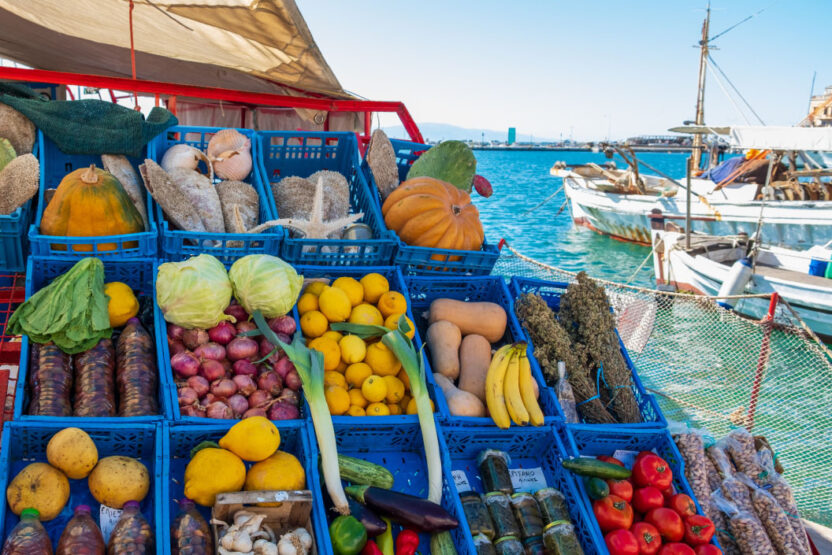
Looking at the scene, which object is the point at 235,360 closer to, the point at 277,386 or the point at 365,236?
the point at 277,386

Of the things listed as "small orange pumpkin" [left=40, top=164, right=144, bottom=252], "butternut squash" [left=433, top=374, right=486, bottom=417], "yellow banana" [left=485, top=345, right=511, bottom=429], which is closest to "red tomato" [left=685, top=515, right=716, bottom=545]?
"yellow banana" [left=485, top=345, right=511, bottom=429]

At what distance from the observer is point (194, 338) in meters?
2.79

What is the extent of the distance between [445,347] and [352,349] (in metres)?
0.61

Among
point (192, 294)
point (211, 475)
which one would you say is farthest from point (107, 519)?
point (192, 294)

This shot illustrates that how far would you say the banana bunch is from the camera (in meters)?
2.95

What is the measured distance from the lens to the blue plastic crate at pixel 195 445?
228cm

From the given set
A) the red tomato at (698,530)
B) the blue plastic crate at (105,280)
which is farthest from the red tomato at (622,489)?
the blue plastic crate at (105,280)

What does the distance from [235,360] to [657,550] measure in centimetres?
204

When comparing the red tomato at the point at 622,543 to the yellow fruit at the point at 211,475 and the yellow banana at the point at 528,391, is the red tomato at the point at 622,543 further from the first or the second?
the yellow fruit at the point at 211,475

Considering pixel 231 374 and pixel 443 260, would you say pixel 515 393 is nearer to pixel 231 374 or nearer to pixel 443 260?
pixel 443 260

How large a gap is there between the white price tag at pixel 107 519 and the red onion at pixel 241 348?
0.79 m

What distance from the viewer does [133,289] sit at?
10.5ft

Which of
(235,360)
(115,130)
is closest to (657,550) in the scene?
(235,360)

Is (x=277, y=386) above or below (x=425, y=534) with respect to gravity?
above
